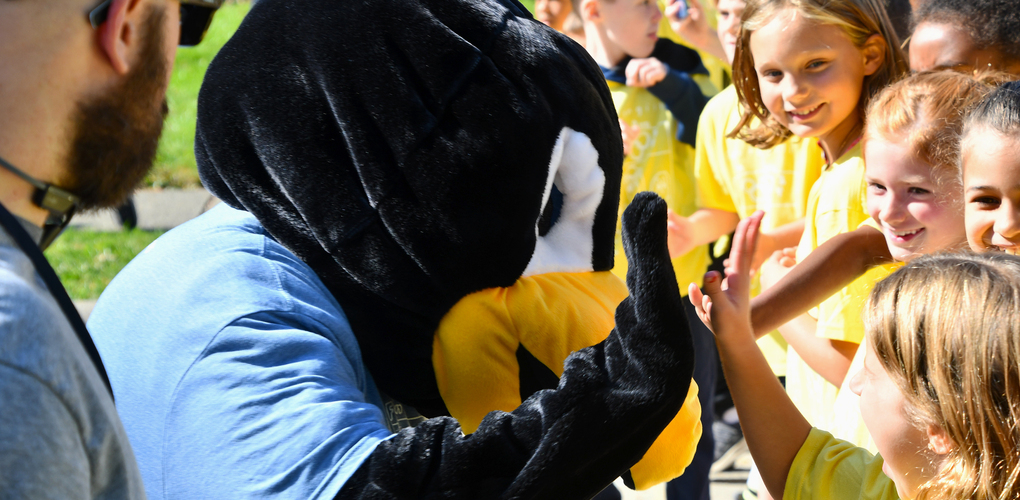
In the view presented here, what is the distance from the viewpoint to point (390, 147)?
126 centimetres

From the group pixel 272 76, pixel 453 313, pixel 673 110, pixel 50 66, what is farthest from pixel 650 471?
pixel 673 110

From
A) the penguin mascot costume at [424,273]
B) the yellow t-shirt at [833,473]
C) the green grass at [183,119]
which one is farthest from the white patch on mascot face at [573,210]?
the green grass at [183,119]

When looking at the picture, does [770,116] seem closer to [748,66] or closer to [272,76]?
[748,66]

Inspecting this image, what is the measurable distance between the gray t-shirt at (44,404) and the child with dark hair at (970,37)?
2.17 m

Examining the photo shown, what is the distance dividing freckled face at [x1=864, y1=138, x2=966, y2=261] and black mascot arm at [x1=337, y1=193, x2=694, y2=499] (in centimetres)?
95

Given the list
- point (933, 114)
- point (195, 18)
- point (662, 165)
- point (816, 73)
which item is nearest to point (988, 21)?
point (816, 73)

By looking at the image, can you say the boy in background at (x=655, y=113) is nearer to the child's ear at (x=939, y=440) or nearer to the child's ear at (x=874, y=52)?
the child's ear at (x=874, y=52)

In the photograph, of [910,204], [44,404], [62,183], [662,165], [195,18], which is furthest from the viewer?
[662,165]

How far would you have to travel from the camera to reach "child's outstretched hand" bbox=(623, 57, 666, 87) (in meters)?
3.13

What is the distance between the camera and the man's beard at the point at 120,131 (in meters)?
1.00

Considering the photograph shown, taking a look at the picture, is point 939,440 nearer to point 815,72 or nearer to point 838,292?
point 838,292

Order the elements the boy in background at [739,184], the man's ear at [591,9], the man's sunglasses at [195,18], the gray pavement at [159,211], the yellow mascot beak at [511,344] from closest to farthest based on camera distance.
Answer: the man's sunglasses at [195,18] → the yellow mascot beak at [511,344] → the boy in background at [739,184] → the man's ear at [591,9] → the gray pavement at [159,211]

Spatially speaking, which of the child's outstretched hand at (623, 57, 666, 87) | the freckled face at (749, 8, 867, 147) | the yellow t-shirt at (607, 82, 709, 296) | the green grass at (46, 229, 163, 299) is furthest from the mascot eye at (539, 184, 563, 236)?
the green grass at (46, 229, 163, 299)

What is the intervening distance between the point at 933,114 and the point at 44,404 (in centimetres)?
179
